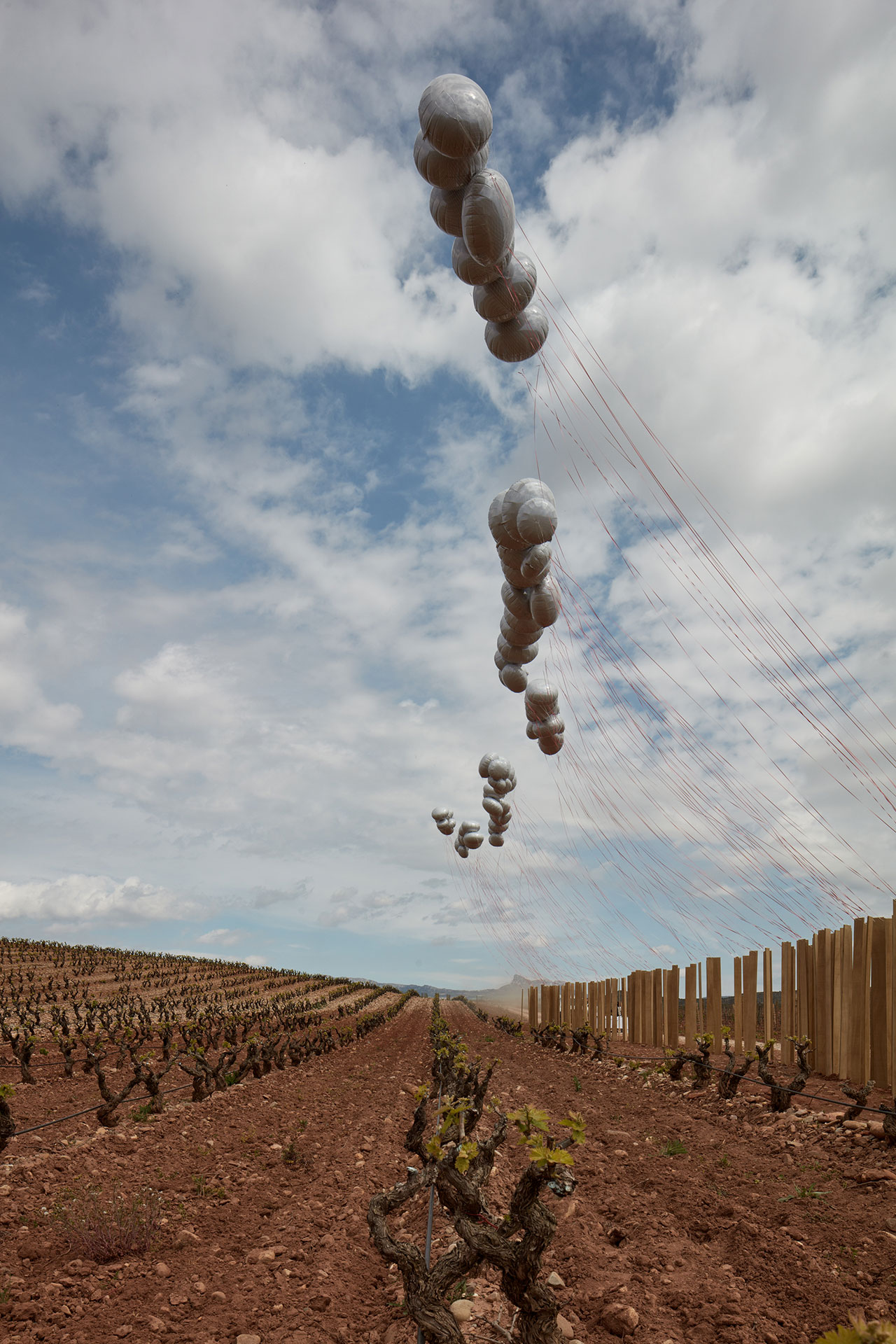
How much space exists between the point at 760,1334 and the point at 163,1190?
18.9 feet

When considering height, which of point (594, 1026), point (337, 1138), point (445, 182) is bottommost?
point (594, 1026)

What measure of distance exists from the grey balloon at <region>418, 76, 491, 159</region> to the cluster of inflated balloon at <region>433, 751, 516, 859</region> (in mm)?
12352

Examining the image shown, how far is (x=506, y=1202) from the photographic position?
275 inches

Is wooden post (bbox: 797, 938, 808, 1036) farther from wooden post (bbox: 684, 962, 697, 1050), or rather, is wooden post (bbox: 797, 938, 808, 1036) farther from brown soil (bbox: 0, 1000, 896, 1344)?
wooden post (bbox: 684, 962, 697, 1050)

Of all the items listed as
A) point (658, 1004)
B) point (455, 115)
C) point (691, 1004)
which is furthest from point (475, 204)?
point (658, 1004)

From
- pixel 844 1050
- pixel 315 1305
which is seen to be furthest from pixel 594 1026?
pixel 315 1305

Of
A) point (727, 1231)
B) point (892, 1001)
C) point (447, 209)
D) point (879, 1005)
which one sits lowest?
point (727, 1231)

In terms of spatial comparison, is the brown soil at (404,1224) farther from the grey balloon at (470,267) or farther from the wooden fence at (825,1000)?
the grey balloon at (470,267)

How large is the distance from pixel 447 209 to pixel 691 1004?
14818mm

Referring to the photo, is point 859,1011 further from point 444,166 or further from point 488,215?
point 444,166

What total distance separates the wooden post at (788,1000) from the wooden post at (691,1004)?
3.53m

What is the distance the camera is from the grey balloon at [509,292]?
22.1ft

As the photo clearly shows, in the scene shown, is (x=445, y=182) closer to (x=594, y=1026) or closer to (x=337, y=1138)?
(x=337, y=1138)

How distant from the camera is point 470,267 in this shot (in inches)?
254
